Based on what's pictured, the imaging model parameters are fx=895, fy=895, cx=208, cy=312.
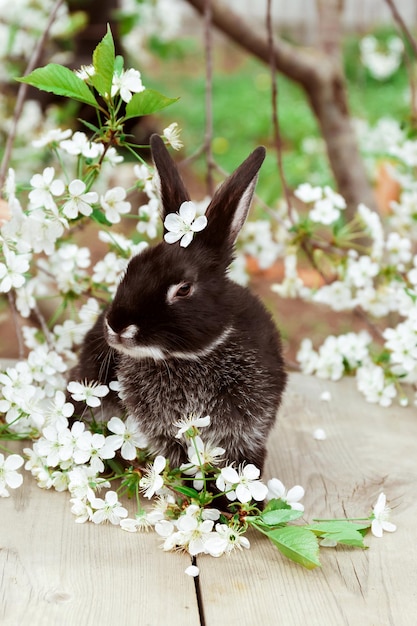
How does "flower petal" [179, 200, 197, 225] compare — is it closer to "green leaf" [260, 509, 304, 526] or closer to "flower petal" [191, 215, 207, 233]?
→ "flower petal" [191, 215, 207, 233]

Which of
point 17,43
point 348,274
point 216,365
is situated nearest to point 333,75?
point 348,274

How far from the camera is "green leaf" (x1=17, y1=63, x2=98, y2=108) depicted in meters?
1.97

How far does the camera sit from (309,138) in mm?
7676

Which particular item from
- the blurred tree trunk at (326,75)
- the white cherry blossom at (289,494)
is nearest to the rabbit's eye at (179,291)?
the white cherry blossom at (289,494)

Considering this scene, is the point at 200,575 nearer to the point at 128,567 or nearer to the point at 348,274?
the point at 128,567

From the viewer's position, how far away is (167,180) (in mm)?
1977

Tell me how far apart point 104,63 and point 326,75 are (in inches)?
82.1

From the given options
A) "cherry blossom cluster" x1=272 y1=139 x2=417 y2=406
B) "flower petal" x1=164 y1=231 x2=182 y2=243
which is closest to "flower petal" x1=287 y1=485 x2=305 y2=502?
"flower petal" x1=164 y1=231 x2=182 y2=243

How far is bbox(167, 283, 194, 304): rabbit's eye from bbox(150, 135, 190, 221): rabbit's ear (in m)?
0.19

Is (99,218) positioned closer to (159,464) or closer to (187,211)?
(187,211)

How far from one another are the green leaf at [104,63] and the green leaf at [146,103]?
7cm

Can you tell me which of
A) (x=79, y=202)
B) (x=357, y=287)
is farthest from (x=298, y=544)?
(x=357, y=287)

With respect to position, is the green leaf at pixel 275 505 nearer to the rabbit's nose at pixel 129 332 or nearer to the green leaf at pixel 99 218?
the rabbit's nose at pixel 129 332

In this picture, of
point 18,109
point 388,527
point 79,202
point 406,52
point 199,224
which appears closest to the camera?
point 199,224
